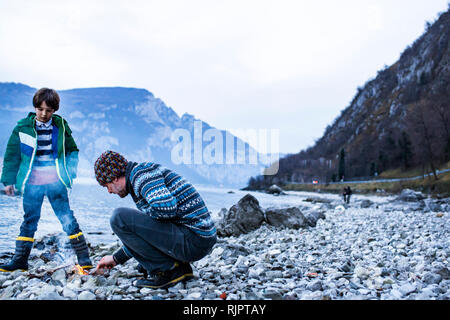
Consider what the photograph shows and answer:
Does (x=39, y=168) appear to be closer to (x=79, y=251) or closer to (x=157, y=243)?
(x=79, y=251)

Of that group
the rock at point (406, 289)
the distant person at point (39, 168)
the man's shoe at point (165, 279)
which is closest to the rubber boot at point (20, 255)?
the distant person at point (39, 168)

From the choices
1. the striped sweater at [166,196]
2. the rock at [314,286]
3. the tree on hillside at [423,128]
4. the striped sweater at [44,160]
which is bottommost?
the rock at [314,286]

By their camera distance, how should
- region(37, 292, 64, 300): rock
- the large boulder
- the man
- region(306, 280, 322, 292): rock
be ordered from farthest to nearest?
the large boulder < region(306, 280, 322, 292): rock < the man < region(37, 292, 64, 300): rock

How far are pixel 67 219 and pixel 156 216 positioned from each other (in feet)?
6.15

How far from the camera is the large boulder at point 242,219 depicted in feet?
32.5

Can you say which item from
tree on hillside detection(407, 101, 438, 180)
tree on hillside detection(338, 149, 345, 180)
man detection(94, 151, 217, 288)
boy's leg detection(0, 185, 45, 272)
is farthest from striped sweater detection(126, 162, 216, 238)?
tree on hillside detection(338, 149, 345, 180)

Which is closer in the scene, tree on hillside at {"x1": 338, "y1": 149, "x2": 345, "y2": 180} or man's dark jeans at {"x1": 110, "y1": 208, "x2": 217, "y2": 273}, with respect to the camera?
man's dark jeans at {"x1": 110, "y1": 208, "x2": 217, "y2": 273}

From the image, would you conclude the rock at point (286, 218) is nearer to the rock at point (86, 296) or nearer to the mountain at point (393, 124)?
the rock at point (86, 296)

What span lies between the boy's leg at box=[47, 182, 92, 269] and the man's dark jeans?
1.33 meters

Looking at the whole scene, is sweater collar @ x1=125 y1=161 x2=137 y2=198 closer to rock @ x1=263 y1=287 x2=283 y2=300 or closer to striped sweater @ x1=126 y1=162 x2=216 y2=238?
striped sweater @ x1=126 y1=162 x2=216 y2=238

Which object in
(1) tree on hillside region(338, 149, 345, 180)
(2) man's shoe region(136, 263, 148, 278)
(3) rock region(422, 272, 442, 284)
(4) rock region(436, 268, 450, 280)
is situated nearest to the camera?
(3) rock region(422, 272, 442, 284)

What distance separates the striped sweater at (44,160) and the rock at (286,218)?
780cm

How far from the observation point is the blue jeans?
4.05 metres
